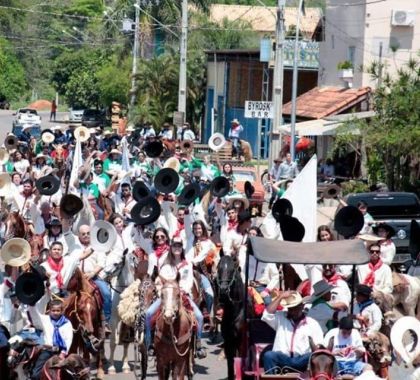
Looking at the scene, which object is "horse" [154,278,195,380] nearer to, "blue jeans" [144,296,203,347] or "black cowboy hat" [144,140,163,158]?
"blue jeans" [144,296,203,347]

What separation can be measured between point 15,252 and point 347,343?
179 inches

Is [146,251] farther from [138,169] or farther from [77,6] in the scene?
[77,6]

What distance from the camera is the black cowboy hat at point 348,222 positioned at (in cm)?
1772

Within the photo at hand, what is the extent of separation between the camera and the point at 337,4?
164 feet

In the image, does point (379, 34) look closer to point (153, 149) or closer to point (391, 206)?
point (153, 149)

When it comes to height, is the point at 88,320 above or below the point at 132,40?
below

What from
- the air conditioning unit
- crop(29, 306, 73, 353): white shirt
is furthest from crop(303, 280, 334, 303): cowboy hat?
the air conditioning unit

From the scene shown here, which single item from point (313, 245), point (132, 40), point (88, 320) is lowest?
point (88, 320)

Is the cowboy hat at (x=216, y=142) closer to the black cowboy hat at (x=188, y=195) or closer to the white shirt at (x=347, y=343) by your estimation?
the black cowboy hat at (x=188, y=195)

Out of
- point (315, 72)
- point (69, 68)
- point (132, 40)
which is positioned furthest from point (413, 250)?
point (69, 68)

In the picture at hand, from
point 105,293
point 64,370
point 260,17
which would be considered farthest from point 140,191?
point 260,17

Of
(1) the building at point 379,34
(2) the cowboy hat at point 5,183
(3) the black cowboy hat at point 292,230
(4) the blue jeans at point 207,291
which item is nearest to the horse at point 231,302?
(3) the black cowboy hat at point 292,230

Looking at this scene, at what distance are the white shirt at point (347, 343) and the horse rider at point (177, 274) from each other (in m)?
2.37

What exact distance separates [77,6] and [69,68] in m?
32.3
